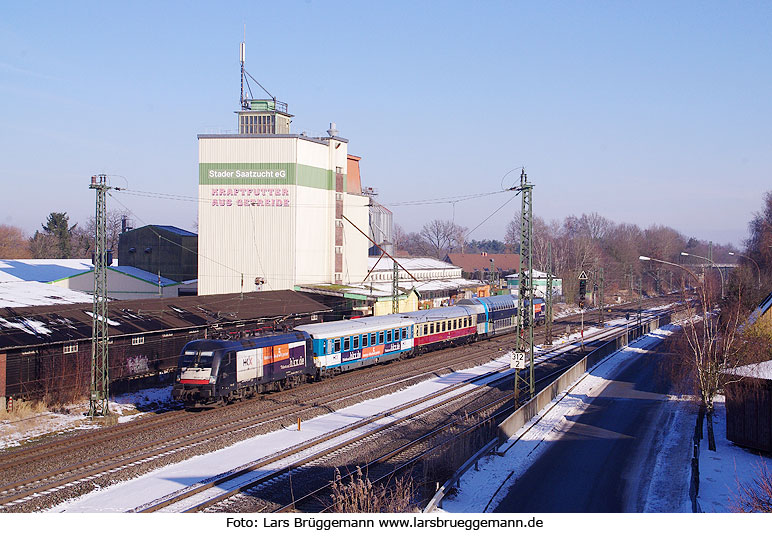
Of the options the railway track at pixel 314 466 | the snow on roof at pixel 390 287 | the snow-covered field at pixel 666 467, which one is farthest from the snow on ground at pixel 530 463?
the snow on roof at pixel 390 287

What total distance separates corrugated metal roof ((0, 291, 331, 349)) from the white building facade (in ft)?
28.1

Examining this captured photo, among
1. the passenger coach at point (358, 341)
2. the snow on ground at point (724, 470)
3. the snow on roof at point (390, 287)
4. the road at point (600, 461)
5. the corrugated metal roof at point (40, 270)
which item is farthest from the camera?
the corrugated metal roof at point (40, 270)

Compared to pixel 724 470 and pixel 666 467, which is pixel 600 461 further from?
pixel 724 470

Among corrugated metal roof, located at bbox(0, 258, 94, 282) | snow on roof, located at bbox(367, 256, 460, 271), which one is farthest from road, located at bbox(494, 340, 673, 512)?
corrugated metal roof, located at bbox(0, 258, 94, 282)

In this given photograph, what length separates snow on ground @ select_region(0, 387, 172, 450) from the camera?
21.7 metres

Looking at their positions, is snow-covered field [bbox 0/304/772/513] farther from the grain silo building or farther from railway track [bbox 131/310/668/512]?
the grain silo building

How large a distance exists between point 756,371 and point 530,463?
871 centimetres

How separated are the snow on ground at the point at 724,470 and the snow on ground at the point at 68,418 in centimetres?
2039

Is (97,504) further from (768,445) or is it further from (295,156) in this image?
(295,156)

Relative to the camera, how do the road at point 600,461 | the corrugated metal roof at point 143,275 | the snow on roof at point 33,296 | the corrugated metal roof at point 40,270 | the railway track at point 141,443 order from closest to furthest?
the road at point 600,461, the railway track at point 141,443, the snow on roof at point 33,296, the corrugated metal roof at point 40,270, the corrugated metal roof at point 143,275

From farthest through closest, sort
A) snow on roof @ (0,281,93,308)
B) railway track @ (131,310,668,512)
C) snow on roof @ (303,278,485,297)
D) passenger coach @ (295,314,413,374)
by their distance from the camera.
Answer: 1. snow on roof @ (303,278,485,297)
2. snow on roof @ (0,281,93,308)
3. passenger coach @ (295,314,413,374)
4. railway track @ (131,310,668,512)

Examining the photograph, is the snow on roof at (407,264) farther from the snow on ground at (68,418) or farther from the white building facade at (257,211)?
the snow on ground at (68,418)

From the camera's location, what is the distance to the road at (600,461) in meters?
15.7
